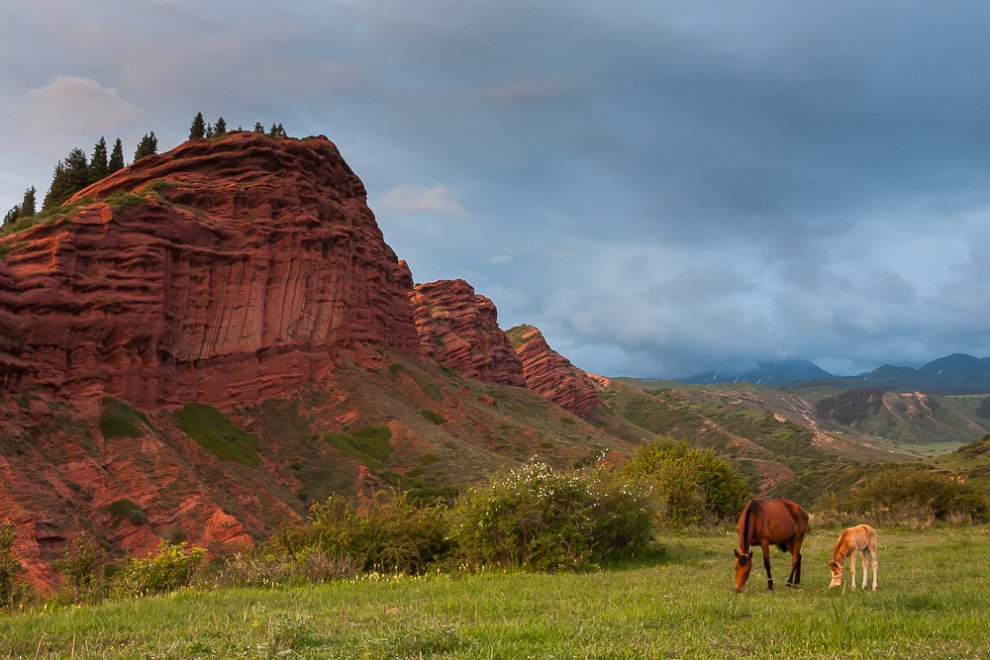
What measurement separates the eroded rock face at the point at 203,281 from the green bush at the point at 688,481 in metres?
47.8

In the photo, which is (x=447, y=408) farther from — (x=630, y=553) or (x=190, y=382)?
(x=630, y=553)

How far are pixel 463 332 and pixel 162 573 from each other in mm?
146238

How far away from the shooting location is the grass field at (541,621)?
6812mm

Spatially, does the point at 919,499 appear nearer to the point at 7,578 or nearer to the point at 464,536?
the point at 464,536

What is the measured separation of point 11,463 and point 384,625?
1875 inches

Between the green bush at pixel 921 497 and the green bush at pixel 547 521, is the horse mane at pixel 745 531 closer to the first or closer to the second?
the green bush at pixel 547 521

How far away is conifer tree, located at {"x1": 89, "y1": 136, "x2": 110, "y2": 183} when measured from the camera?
292ft

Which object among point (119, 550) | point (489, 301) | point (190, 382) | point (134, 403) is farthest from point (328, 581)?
point (489, 301)

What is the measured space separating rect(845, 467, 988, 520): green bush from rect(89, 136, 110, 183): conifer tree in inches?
3846

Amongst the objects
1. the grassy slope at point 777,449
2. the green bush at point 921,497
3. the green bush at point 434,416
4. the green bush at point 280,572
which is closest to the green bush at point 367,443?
the green bush at point 434,416

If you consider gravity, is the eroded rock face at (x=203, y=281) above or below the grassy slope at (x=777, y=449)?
above

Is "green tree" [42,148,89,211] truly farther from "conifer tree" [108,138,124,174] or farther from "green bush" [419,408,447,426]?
"green bush" [419,408,447,426]

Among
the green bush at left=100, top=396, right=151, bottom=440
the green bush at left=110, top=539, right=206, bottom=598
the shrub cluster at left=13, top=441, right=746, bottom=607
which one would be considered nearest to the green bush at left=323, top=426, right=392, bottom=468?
the green bush at left=100, top=396, right=151, bottom=440

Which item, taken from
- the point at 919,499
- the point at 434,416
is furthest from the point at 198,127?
the point at 919,499
